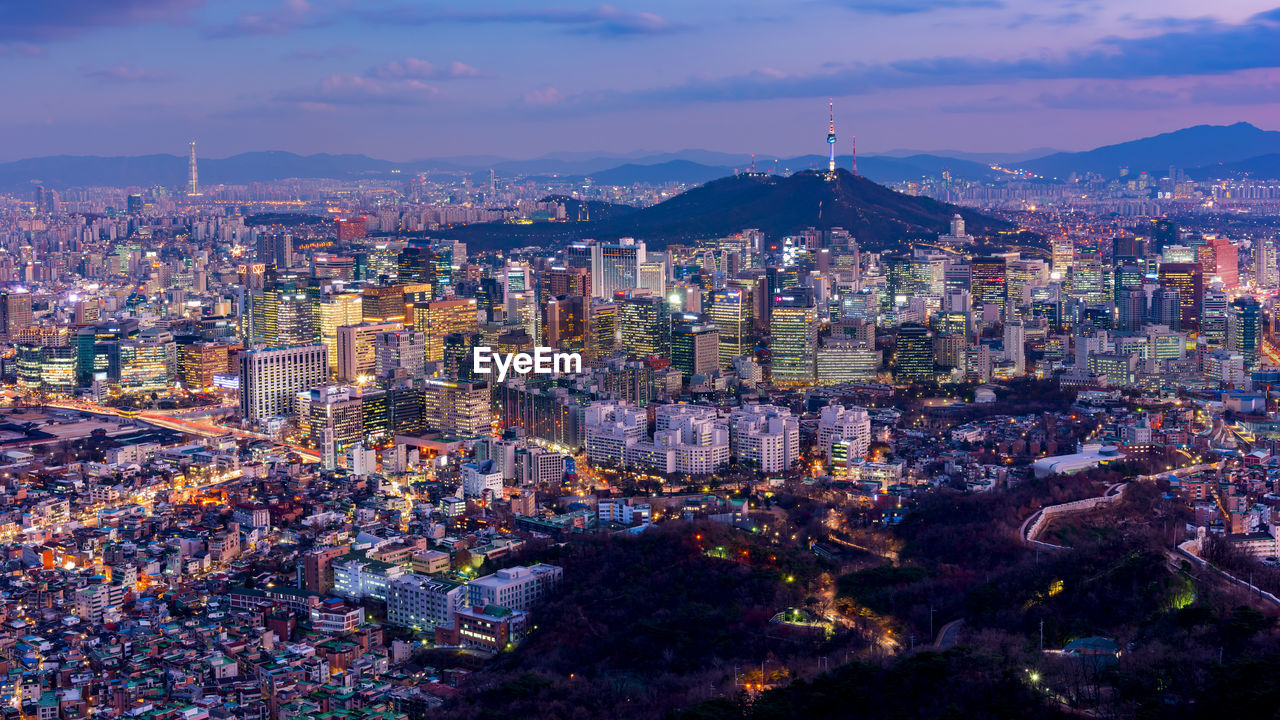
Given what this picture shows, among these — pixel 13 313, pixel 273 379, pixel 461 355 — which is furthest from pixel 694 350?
pixel 13 313

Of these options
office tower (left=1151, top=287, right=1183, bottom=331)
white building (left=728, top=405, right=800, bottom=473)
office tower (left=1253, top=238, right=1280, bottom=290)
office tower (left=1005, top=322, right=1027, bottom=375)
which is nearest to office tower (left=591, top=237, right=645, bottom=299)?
office tower (left=1005, top=322, right=1027, bottom=375)

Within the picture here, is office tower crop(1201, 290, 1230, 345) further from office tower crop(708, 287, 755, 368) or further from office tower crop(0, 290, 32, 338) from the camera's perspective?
office tower crop(0, 290, 32, 338)

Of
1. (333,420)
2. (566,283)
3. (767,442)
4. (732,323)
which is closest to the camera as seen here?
(767,442)

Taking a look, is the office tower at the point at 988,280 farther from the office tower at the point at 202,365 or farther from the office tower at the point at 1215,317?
the office tower at the point at 202,365

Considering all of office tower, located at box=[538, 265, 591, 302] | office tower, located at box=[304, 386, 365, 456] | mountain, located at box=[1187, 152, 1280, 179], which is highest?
mountain, located at box=[1187, 152, 1280, 179]

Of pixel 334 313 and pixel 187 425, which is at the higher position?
pixel 334 313

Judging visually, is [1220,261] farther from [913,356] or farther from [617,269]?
[617,269]

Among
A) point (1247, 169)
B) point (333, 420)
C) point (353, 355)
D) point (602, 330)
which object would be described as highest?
point (1247, 169)
